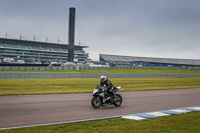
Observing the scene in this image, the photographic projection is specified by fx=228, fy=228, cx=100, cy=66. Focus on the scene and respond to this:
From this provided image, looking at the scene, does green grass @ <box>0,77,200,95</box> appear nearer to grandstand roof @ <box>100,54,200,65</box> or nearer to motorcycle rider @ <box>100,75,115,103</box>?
motorcycle rider @ <box>100,75,115,103</box>

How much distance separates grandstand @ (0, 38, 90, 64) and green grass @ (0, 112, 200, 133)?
100 m

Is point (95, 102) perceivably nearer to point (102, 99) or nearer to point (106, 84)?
point (102, 99)

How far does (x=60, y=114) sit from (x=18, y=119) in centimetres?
170

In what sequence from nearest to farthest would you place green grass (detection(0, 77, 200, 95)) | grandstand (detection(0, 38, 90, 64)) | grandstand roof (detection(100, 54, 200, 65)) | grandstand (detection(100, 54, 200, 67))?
green grass (detection(0, 77, 200, 95)), grandstand (detection(100, 54, 200, 67)), grandstand roof (detection(100, 54, 200, 65)), grandstand (detection(0, 38, 90, 64))

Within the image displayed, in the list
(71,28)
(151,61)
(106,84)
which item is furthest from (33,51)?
(106,84)

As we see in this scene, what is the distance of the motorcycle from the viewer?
426 inches

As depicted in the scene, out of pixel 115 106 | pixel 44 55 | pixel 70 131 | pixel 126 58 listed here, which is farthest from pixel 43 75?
pixel 44 55

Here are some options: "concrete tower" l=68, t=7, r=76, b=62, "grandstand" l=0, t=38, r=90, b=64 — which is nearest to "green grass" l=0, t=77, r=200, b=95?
"concrete tower" l=68, t=7, r=76, b=62

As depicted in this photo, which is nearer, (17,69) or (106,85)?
(106,85)

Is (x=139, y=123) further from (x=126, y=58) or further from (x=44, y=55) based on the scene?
(x=44, y=55)

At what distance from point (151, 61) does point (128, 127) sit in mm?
104357

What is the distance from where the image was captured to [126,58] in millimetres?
112875

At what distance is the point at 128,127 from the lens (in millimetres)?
7016

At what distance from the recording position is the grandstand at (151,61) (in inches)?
4224
